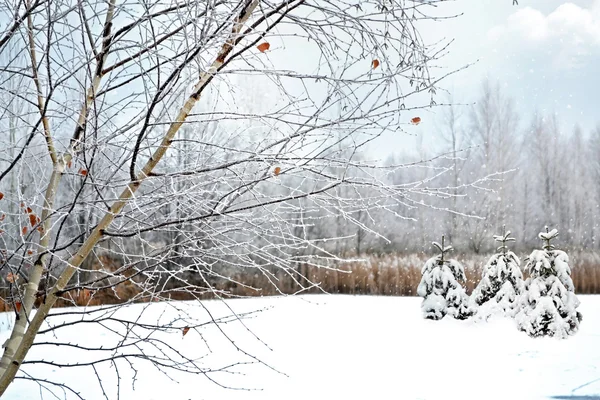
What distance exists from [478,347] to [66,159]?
17.0 feet

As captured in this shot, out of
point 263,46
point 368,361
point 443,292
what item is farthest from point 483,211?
point 263,46

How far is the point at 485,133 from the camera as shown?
1303 cm

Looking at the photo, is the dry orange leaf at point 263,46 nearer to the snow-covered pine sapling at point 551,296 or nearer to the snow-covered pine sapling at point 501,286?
the snow-covered pine sapling at point 551,296

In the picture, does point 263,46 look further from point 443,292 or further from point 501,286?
point 443,292

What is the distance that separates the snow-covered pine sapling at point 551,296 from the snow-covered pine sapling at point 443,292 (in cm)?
90

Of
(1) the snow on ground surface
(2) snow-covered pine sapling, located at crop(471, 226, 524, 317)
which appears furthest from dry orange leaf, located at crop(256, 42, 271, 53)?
(2) snow-covered pine sapling, located at crop(471, 226, 524, 317)

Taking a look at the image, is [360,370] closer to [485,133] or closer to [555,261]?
[555,261]

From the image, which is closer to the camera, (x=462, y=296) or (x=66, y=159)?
Answer: (x=66, y=159)

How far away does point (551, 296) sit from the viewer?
5809 mm

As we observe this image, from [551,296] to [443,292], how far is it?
1370mm

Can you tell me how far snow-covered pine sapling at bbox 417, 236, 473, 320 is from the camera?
672cm

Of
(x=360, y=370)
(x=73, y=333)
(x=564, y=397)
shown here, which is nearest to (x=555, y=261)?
(x=564, y=397)

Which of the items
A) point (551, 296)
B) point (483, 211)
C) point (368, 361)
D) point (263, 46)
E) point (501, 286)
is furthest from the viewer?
point (483, 211)

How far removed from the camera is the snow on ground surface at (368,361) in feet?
15.0
